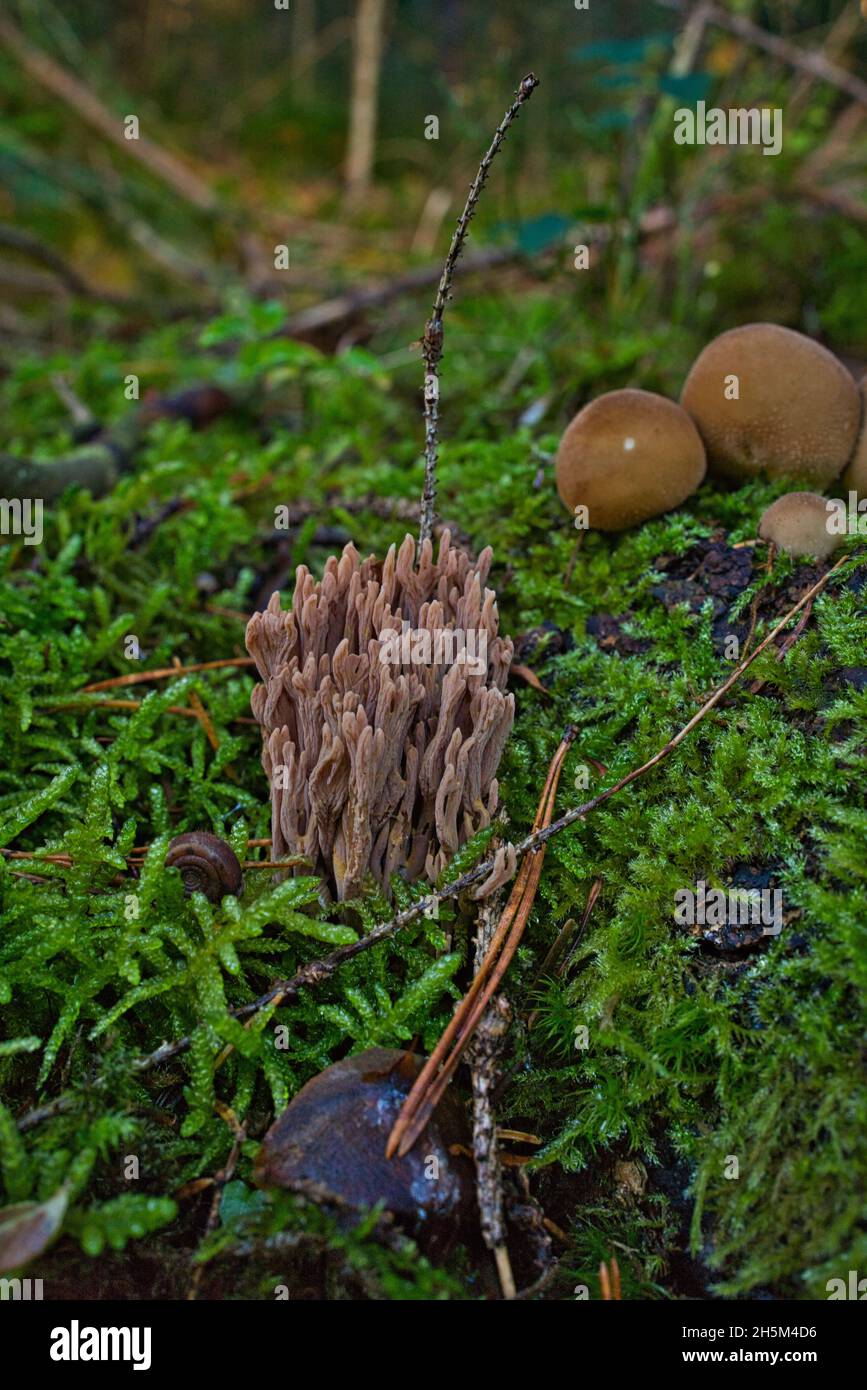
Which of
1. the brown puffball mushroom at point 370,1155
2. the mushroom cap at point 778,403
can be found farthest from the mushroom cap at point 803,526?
the brown puffball mushroom at point 370,1155

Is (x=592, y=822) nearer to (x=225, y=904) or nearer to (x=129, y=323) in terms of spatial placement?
(x=225, y=904)

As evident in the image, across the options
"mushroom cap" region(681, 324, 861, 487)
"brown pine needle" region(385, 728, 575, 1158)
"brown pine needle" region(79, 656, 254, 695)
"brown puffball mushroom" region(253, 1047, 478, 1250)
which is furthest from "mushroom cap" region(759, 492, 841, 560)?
"brown puffball mushroom" region(253, 1047, 478, 1250)

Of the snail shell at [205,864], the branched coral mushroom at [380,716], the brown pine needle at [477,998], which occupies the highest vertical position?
the branched coral mushroom at [380,716]

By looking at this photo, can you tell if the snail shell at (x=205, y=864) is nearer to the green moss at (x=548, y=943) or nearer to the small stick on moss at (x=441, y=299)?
the green moss at (x=548, y=943)

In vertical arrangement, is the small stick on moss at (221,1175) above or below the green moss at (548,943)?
below

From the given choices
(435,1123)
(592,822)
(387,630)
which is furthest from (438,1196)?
(387,630)

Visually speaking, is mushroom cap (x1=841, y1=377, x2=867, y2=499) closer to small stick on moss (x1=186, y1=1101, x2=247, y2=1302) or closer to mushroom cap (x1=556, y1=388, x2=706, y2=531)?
mushroom cap (x1=556, y1=388, x2=706, y2=531)
